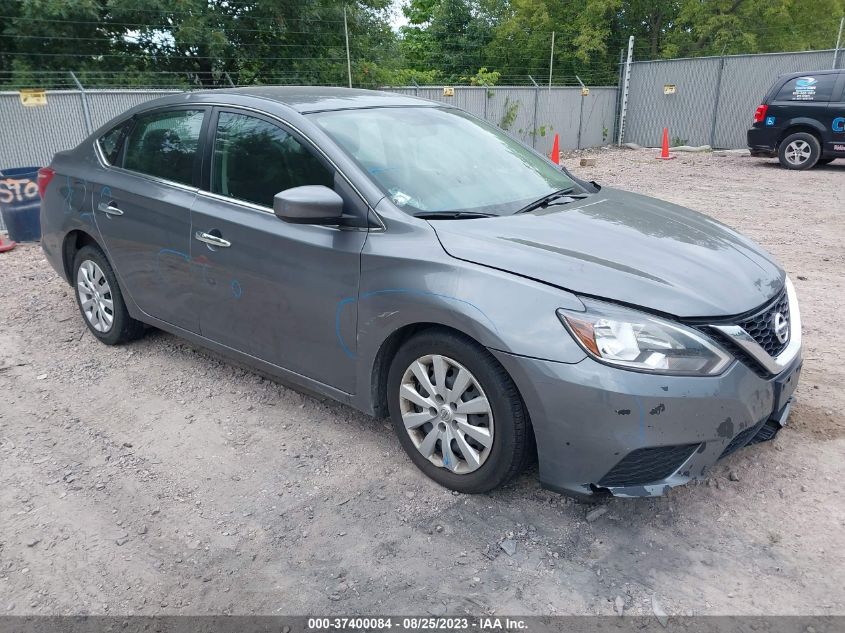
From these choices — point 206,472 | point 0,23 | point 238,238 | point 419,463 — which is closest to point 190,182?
point 238,238

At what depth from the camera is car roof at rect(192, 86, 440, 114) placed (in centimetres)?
368

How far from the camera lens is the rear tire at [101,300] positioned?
4.66m

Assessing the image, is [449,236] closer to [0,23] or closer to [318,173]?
[318,173]

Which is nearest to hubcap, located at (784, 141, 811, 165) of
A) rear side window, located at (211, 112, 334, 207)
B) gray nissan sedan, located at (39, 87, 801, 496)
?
gray nissan sedan, located at (39, 87, 801, 496)

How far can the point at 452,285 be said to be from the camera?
2.84m

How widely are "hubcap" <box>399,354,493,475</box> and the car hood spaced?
51cm

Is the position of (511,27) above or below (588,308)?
above

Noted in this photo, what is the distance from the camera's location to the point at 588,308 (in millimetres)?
2598

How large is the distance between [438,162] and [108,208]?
2290 mm

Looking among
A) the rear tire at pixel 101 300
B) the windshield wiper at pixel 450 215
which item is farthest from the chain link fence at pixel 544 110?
the windshield wiper at pixel 450 215

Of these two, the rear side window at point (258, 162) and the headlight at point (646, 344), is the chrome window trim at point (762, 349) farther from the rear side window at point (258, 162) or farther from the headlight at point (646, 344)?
the rear side window at point (258, 162)

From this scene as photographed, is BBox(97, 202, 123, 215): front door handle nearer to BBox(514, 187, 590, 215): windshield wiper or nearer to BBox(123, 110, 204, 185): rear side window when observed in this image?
BBox(123, 110, 204, 185): rear side window

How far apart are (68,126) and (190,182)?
806 centimetres

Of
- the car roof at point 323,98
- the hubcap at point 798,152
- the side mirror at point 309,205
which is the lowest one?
the hubcap at point 798,152
